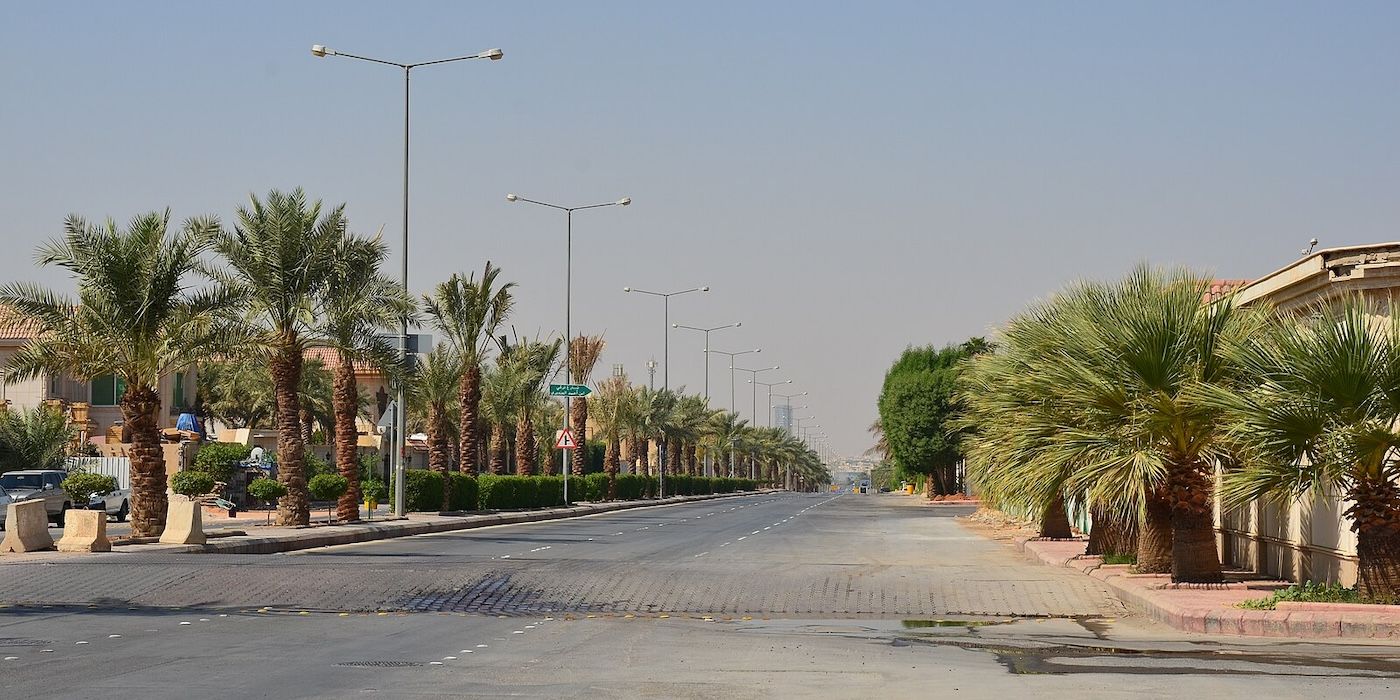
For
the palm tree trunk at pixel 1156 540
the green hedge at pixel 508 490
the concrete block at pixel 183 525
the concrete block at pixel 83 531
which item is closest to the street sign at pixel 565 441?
the green hedge at pixel 508 490

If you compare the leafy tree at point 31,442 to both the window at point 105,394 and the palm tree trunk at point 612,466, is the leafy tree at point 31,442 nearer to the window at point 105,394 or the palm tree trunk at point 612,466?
the window at point 105,394

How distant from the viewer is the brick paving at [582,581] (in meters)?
18.2

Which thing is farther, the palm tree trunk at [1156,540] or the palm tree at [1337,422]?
the palm tree trunk at [1156,540]

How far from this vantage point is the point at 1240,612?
16.0 m

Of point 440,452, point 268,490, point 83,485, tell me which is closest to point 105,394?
point 440,452

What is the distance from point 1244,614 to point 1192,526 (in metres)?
3.78

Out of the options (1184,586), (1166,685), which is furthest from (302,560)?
(1166,685)

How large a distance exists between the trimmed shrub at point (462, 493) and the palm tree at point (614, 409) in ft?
105

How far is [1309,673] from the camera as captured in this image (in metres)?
12.3

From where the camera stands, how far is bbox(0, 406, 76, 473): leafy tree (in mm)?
52000

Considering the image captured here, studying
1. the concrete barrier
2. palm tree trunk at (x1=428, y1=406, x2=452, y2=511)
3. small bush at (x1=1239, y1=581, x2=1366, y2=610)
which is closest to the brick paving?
the concrete barrier

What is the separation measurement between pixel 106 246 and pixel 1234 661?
73.0 feet

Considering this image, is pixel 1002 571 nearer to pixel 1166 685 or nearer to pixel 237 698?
pixel 1166 685

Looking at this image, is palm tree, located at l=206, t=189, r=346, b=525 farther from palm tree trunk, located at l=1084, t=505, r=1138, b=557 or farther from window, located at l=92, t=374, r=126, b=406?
window, located at l=92, t=374, r=126, b=406
